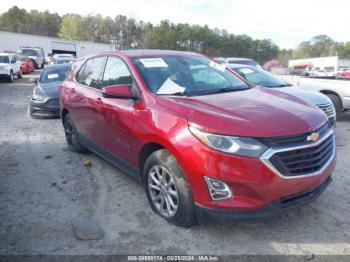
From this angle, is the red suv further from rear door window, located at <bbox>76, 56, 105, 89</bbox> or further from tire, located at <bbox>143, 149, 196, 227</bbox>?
rear door window, located at <bbox>76, 56, 105, 89</bbox>

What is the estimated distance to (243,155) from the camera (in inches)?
117

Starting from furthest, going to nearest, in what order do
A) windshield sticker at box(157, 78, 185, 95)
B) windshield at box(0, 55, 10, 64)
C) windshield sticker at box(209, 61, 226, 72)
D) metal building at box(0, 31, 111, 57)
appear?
metal building at box(0, 31, 111, 57), windshield at box(0, 55, 10, 64), windshield sticker at box(209, 61, 226, 72), windshield sticker at box(157, 78, 185, 95)

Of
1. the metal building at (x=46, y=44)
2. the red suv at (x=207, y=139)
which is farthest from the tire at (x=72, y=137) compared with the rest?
the metal building at (x=46, y=44)

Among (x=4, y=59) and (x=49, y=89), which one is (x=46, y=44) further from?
(x=49, y=89)

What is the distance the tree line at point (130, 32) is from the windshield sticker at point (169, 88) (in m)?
79.6

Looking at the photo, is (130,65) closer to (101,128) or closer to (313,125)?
(101,128)

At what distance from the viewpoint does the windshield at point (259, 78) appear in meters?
7.68

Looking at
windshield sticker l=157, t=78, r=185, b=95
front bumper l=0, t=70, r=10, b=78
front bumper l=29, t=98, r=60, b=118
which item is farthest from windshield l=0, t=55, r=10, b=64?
windshield sticker l=157, t=78, r=185, b=95

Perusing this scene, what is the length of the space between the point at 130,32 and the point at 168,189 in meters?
93.3

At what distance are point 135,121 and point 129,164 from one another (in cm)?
63

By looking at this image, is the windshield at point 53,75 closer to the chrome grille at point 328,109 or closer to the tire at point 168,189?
the chrome grille at point 328,109

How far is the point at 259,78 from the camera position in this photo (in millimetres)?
7902

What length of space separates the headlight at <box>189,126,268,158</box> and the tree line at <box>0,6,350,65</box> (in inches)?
3176

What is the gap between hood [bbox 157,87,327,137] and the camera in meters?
3.08
